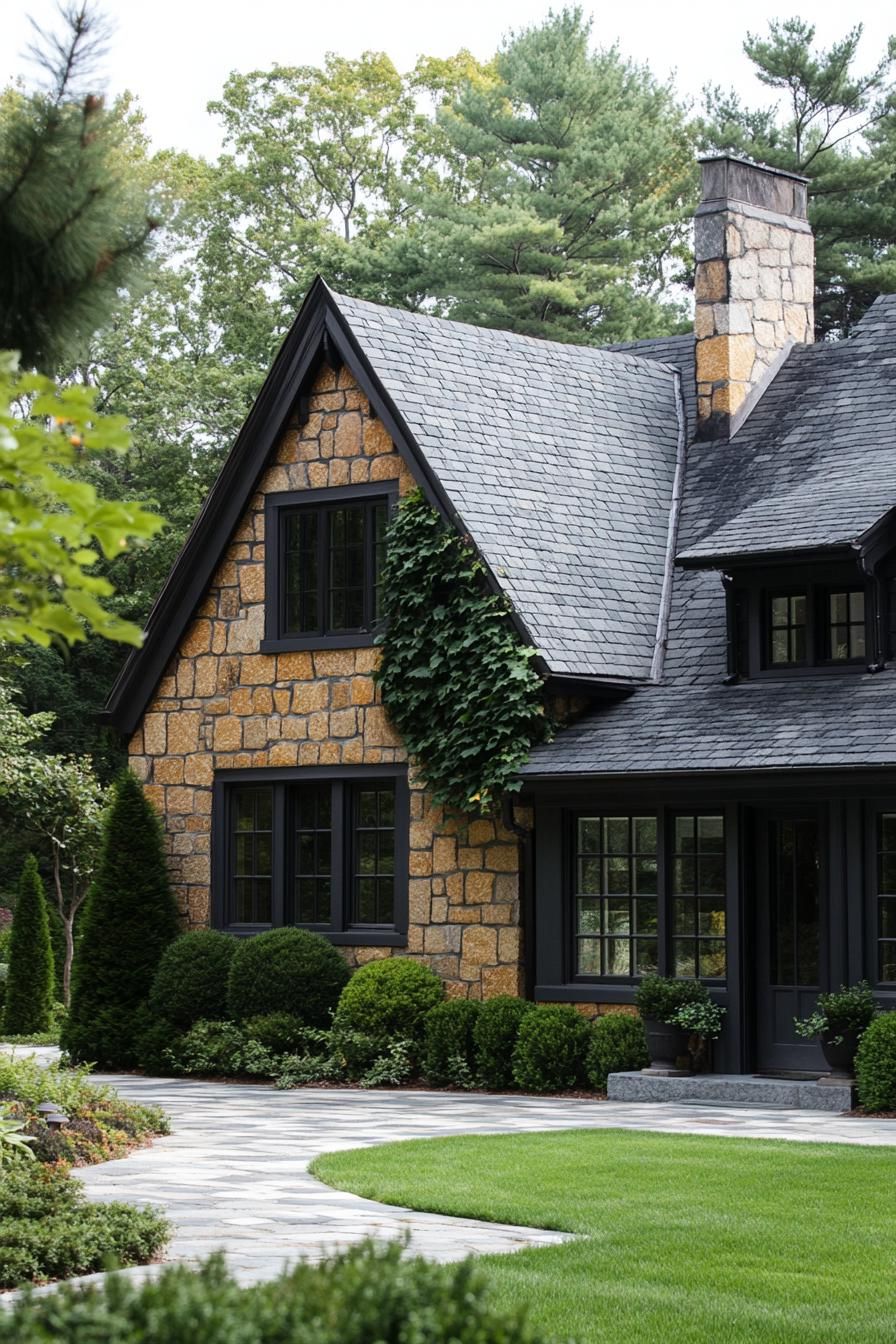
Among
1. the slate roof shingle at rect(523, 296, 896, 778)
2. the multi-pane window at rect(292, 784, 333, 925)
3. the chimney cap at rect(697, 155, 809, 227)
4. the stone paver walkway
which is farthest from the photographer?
the chimney cap at rect(697, 155, 809, 227)

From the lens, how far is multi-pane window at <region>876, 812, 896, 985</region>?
50.1 feet

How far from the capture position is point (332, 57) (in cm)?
4403

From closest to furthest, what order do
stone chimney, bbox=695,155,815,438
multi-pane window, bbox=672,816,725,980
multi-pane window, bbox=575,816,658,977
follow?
1. multi-pane window, bbox=672,816,725,980
2. multi-pane window, bbox=575,816,658,977
3. stone chimney, bbox=695,155,815,438

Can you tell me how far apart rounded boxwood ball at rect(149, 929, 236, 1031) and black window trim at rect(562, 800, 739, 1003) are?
3273mm

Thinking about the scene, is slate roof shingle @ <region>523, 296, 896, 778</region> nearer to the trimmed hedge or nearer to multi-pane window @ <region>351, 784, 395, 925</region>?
multi-pane window @ <region>351, 784, 395, 925</region>

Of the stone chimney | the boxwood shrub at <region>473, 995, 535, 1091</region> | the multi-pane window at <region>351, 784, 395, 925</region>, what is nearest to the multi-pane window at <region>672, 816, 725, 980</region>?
the boxwood shrub at <region>473, 995, 535, 1091</region>

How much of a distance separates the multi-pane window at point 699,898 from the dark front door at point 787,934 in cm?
31

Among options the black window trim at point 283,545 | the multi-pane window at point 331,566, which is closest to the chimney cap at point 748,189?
the black window trim at point 283,545

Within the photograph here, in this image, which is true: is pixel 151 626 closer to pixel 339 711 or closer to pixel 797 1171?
pixel 339 711


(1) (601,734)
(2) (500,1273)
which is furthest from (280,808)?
(2) (500,1273)

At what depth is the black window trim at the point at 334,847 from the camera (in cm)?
1795

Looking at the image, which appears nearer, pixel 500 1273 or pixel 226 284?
pixel 500 1273

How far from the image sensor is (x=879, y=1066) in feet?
46.4

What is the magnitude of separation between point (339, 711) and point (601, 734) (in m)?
2.74
